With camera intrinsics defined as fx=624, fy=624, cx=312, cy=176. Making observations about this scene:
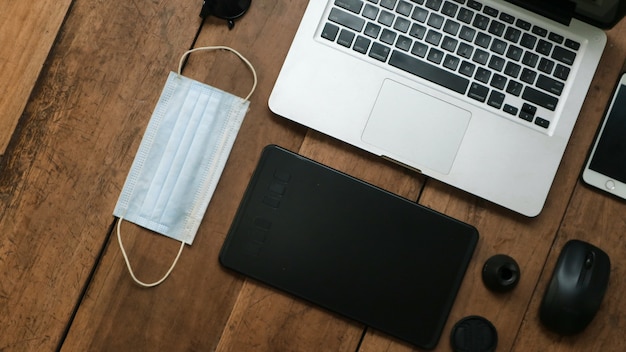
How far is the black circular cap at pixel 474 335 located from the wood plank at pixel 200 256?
29 cm

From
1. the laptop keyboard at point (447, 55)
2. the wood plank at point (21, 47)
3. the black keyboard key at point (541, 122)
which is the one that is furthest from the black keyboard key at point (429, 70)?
the wood plank at point (21, 47)

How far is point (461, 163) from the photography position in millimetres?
806

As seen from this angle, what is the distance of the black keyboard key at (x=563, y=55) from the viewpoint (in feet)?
2.66

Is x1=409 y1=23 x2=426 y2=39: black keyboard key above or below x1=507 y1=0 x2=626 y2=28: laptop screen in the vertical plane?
below

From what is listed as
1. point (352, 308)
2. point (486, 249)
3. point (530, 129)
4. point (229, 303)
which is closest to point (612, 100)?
point (530, 129)

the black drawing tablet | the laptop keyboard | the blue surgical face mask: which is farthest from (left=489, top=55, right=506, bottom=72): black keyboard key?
the blue surgical face mask

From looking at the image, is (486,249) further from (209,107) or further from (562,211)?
(209,107)

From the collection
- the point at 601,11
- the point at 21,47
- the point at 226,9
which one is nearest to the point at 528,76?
the point at 601,11

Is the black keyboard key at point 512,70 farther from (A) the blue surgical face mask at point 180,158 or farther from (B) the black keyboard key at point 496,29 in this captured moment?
(A) the blue surgical face mask at point 180,158

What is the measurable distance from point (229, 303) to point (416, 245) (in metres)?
0.25

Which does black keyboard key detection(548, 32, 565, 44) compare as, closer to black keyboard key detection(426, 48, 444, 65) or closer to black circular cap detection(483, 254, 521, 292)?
black keyboard key detection(426, 48, 444, 65)

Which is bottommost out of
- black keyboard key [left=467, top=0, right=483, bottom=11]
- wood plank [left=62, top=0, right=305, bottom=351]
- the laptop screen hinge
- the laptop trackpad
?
wood plank [left=62, top=0, right=305, bottom=351]

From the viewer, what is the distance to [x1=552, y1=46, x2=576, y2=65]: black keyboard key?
811 mm

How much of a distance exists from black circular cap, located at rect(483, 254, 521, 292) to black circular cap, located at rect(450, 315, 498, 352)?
0.16 feet
